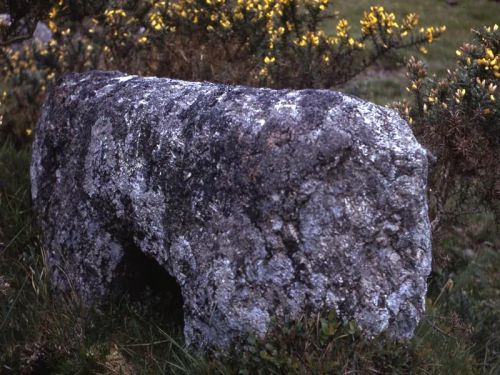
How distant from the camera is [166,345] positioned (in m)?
3.70

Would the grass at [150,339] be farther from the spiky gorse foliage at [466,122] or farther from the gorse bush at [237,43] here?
the gorse bush at [237,43]

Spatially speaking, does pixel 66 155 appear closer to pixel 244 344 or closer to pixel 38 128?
pixel 38 128

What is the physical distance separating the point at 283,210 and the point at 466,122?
6.34 feet

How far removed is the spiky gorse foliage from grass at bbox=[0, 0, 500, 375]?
682 mm

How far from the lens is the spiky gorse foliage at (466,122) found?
454cm

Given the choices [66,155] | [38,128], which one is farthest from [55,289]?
[38,128]

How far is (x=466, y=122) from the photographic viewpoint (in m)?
4.52

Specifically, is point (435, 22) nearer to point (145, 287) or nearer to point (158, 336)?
point (145, 287)

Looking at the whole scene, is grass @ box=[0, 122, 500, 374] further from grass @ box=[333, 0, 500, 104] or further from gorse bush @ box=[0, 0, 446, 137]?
grass @ box=[333, 0, 500, 104]

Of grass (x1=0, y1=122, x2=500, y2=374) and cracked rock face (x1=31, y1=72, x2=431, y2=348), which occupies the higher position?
cracked rock face (x1=31, y1=72, x2=431, y2=348)

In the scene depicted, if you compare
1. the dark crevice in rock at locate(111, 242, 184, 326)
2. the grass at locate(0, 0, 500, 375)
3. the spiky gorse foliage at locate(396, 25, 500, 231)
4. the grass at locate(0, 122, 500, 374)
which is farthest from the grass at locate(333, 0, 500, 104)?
the dark crevice in rock at locate(111, 242, 184, 326)

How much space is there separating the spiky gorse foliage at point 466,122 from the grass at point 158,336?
68 cm

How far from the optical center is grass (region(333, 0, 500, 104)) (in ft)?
36.7

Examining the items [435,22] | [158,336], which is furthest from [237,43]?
[435,22]
